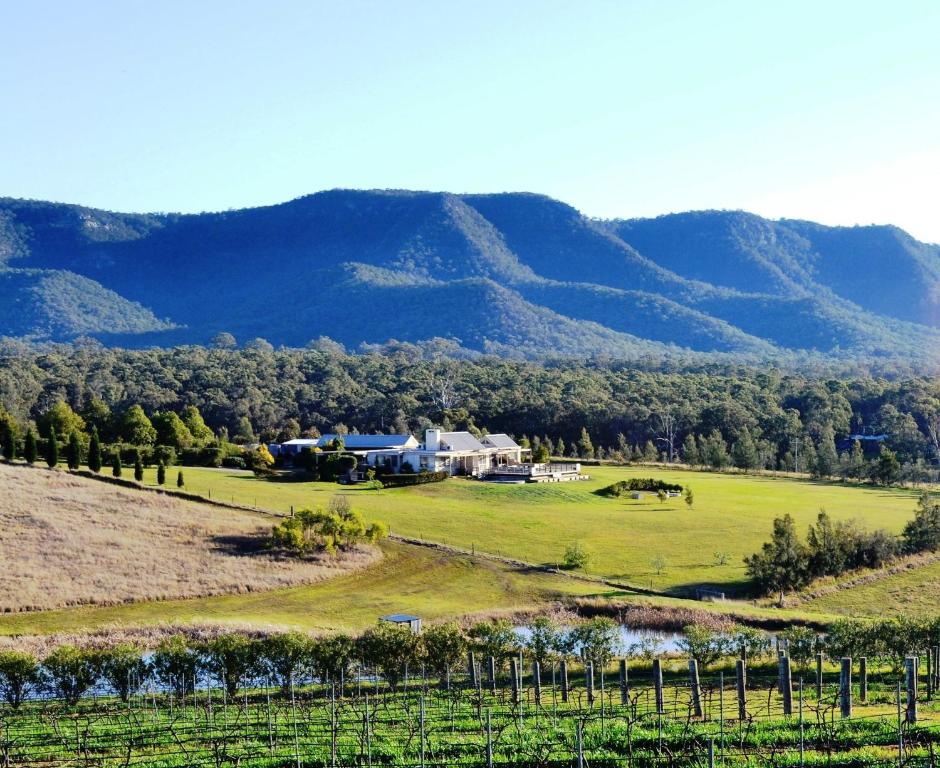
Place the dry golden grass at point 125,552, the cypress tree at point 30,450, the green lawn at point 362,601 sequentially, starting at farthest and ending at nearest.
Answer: the cypress tree at point 30,450 < the dry golden grass at point 125,552 < the green lawn at point 362,601

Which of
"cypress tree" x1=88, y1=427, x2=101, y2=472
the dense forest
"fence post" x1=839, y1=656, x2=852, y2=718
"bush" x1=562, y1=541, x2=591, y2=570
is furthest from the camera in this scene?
the dense forest

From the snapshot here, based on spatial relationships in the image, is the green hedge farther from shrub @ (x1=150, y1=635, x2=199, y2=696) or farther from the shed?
shrub @ (x1=150, y1=635, x2=199, y2=696)

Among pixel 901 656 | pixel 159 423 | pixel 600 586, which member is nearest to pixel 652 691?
pixel 901 656

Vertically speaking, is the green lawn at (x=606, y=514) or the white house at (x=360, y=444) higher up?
the white house at (x=360, y=444)

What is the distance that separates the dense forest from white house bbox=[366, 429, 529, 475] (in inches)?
670

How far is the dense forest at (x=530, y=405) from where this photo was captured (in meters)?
101

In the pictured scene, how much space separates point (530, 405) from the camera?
11700cm

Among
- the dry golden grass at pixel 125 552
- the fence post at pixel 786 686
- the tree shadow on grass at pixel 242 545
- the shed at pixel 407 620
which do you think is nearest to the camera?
the fence post at pixel 786 686

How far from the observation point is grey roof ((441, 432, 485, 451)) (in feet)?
262

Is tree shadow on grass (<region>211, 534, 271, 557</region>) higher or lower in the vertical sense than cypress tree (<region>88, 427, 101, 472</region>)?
lower

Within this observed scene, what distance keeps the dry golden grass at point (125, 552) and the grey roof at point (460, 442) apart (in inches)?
963

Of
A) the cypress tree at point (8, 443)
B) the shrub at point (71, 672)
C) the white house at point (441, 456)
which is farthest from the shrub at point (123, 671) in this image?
the white house at point (441, 456)

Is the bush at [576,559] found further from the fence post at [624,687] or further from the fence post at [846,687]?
the fence post at [846,687]

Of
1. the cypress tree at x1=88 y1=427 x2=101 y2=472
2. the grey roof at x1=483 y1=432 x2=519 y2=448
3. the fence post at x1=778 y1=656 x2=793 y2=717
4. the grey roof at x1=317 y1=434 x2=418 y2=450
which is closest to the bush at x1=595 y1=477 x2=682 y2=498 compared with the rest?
the grey roof at x1=483 y1=432 x2=519 y2=448
